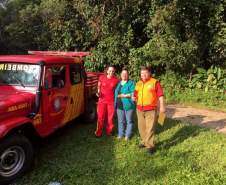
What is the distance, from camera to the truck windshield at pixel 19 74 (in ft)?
21.9

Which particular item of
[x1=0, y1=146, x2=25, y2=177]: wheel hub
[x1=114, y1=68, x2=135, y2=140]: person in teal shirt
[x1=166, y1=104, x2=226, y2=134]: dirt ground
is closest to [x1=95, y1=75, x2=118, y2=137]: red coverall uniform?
[x1=114, y1=68, x2=135, y2=140]: person in teal shirt

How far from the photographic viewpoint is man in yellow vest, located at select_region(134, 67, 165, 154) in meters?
7.11

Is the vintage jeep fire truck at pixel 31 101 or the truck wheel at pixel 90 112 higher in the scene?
the vintage jeep fire truck at pixel 31 101

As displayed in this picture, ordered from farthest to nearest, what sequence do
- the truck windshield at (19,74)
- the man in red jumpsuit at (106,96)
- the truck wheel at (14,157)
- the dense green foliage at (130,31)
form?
the dense green foliage at (130,31)
the man in red jumpsuit at (106,96)
the truck windshield at (19,74)
the truck wheel at (14,157)

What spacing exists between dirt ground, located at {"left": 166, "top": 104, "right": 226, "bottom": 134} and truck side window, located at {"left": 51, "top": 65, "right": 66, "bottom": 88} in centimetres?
389

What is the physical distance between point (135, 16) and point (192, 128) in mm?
6168

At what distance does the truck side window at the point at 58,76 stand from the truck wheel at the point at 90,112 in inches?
64.7

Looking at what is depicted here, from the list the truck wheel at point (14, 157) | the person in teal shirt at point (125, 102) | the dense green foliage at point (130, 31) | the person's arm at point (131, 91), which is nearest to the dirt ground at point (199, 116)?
the dense green foliage at point (130, 31)

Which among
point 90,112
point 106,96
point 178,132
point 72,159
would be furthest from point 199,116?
point 72,159

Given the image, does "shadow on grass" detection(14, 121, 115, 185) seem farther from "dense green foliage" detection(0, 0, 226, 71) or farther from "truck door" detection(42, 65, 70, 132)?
"dense green foliage" detection(0, 0, 226, 71)

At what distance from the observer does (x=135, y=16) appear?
1395cm

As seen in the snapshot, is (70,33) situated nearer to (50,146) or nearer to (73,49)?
(73,49)

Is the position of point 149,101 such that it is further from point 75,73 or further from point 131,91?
point 75,73

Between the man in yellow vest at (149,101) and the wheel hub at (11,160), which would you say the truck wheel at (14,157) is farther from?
the man in yellow vest at (149,101)
